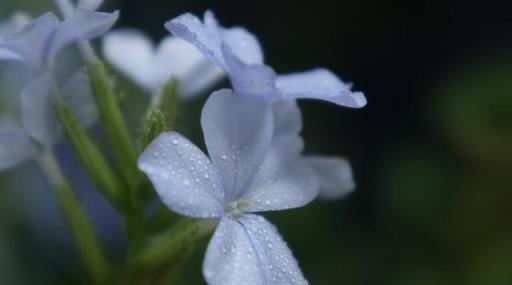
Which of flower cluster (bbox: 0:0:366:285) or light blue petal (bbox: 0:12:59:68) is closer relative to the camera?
flower cluster (bbox: 0:0:366:285)

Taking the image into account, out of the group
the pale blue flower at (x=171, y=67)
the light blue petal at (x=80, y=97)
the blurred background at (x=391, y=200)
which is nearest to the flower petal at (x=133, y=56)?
the pale blue flower at (x=171, y=67)

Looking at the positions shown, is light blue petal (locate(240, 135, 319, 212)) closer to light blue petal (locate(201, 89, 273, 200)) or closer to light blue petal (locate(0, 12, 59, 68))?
light blue petal (locate(201, 89, 273, 200))

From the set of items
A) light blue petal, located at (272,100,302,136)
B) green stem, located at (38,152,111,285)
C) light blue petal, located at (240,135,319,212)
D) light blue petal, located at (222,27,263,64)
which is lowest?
green stem, located at (38,152,111,285)

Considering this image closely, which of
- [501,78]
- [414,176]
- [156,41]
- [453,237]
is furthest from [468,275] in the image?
[156,41]

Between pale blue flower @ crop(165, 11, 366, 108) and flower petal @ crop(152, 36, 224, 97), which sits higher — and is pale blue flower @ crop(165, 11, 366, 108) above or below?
above

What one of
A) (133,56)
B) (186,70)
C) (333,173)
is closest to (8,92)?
(133,56)

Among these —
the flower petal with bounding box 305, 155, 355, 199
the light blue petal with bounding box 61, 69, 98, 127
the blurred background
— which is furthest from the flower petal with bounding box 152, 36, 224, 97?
the blurred background

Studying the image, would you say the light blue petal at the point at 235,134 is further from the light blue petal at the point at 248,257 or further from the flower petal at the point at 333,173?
the flower petal at the point at 333,173

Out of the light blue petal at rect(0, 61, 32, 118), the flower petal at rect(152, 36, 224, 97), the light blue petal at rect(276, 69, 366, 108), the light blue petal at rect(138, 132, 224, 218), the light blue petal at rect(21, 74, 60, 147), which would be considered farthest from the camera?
the light blue petal at rect(0, 61, 32, 118)
